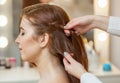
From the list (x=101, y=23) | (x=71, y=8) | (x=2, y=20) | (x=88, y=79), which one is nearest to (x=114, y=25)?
(x=101, y=23)

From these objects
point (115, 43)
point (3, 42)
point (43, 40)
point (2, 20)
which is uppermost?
point (43, 40)

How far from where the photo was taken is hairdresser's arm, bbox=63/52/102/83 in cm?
85

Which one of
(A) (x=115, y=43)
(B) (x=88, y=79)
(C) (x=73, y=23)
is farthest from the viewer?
(A) (x=115, y=43)

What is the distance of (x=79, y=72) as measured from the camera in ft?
2.88

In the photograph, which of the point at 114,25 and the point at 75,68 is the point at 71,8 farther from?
the point at 75,68

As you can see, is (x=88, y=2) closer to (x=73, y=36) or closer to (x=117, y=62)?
(x=117, y=62)

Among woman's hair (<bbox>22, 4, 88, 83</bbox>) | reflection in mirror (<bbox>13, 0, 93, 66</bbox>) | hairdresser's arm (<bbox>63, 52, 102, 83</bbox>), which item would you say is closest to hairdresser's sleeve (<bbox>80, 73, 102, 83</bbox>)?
hairdresser's arm (<bbox>63, 52, 102, 83</bbox>)

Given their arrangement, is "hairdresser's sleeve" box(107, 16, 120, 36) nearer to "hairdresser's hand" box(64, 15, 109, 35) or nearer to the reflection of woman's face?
"hairdresser's hand" box(64, 15, 109, 35)

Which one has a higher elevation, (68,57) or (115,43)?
(68,57)

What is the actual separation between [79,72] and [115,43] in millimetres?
1233

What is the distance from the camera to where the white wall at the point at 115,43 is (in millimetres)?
1994

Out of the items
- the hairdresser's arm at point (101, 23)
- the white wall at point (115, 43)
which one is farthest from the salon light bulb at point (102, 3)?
the hairdresser's arm at point (101, 23)

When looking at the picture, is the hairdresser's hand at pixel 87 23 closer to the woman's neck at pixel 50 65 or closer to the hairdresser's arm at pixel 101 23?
the hairdresser's arm at pixel 101 23

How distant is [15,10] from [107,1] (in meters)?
0.71
